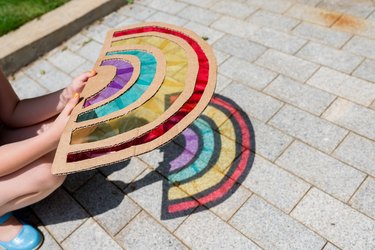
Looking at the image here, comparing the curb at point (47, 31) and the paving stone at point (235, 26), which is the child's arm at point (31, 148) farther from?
the paving stone at point (235, 26)

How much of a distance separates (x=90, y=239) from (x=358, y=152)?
94.5 inches

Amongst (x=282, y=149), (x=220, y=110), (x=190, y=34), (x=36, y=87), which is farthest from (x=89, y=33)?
(x=282, y=149)

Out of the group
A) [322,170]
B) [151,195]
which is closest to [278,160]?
[322,170]

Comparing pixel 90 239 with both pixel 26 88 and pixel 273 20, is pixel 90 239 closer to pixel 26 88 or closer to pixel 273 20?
pixel 26 88

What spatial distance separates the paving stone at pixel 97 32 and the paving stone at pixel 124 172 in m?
2.41

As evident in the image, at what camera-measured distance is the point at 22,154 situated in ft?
8.95

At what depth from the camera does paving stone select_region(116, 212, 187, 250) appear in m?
3.22

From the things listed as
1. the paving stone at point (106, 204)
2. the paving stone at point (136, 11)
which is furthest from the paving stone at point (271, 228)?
→ the paving stone at point (136, 11)

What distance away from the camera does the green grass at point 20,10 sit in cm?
570

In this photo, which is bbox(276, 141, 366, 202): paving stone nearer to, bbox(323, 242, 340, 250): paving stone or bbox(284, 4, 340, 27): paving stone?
bbox(323, 242, 340, 250): paving stone

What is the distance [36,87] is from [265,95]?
2.85 m

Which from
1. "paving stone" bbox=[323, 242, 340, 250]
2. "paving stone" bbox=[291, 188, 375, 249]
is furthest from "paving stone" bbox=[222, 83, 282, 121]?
"paving stone" bbox=[323, 242, 340, 250]

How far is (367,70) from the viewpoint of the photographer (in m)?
4.34

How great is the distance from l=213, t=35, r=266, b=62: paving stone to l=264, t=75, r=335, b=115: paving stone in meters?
0.54
